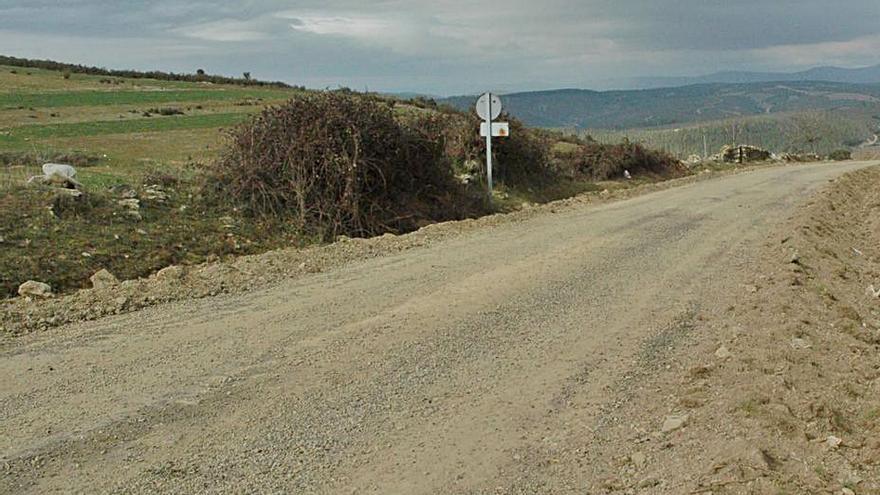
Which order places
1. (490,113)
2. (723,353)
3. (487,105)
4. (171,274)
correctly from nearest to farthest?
(723,353) → (171,274) → (487,105) → (490,113)

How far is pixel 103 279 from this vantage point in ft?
31.5

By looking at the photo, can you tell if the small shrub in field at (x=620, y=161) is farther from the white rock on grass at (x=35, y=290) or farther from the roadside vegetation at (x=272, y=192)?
the white rock on grass at (x=35, y=290)

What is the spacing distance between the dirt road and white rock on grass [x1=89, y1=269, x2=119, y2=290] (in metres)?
1.68

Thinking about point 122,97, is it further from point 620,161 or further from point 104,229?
point 104,229

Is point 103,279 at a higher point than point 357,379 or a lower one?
higher

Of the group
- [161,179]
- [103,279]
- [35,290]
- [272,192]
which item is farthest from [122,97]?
[35,290]

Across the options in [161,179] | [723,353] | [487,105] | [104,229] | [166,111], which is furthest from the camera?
[166,111]

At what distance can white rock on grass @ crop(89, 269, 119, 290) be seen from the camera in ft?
30.4

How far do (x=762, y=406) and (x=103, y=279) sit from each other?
7390 mm

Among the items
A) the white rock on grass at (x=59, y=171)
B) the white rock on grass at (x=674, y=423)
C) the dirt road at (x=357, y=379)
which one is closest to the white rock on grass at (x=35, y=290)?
the dirt road at (x=357, y=379)

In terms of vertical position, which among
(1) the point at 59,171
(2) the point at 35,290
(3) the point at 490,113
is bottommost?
(2) the point at 35,290

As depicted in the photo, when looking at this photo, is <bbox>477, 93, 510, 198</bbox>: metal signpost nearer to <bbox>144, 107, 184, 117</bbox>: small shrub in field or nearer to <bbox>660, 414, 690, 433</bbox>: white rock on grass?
<bbox>660, 414, 690, 433</bbox>: white rock on grass

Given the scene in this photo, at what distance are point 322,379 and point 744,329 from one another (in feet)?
11.9

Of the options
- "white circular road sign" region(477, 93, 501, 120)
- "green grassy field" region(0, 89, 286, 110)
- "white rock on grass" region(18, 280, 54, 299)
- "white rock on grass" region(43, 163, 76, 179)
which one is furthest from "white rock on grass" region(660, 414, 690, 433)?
"green grassy field" region(0, 89, 286, 110)
